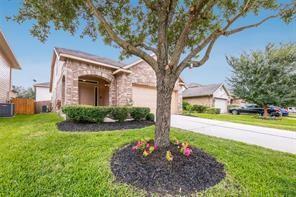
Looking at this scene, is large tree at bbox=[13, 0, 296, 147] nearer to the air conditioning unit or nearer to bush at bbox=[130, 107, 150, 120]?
bush at bbox=[130, 107, 150, 120]

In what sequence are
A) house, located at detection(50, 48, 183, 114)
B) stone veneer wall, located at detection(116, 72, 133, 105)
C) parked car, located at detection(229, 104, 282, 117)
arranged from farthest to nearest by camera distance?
parked car, located at detection(229, 104, 282, 117), stone veneer wall, located at detection(116, 72, 133, 105), house, located at detection(50, 48, 183, 114)

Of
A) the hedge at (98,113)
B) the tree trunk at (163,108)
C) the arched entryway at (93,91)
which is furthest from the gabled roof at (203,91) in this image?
the tree trunk at (163,108)

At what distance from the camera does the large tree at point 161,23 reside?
3.71m

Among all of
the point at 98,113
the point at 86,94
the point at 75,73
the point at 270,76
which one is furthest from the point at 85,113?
the point at 270,76

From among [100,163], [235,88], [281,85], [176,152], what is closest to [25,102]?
[100,163]

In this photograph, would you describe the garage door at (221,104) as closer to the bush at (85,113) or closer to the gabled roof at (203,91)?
the gabled roof at (203,91)

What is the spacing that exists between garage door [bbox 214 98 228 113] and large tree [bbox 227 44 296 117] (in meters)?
7.59

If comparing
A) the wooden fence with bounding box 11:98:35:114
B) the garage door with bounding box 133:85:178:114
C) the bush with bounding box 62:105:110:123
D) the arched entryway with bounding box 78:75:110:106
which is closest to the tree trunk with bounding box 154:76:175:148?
the bush with bounding box 62:105:110:123

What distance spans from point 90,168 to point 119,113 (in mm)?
4716

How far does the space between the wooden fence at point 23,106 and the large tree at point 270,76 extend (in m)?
21.5

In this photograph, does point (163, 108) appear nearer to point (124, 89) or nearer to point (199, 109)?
point (124, 89)

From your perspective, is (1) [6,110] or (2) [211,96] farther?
(2) [211,96]

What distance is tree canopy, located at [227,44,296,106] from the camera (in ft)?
54.2

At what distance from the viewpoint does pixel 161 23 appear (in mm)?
3846
